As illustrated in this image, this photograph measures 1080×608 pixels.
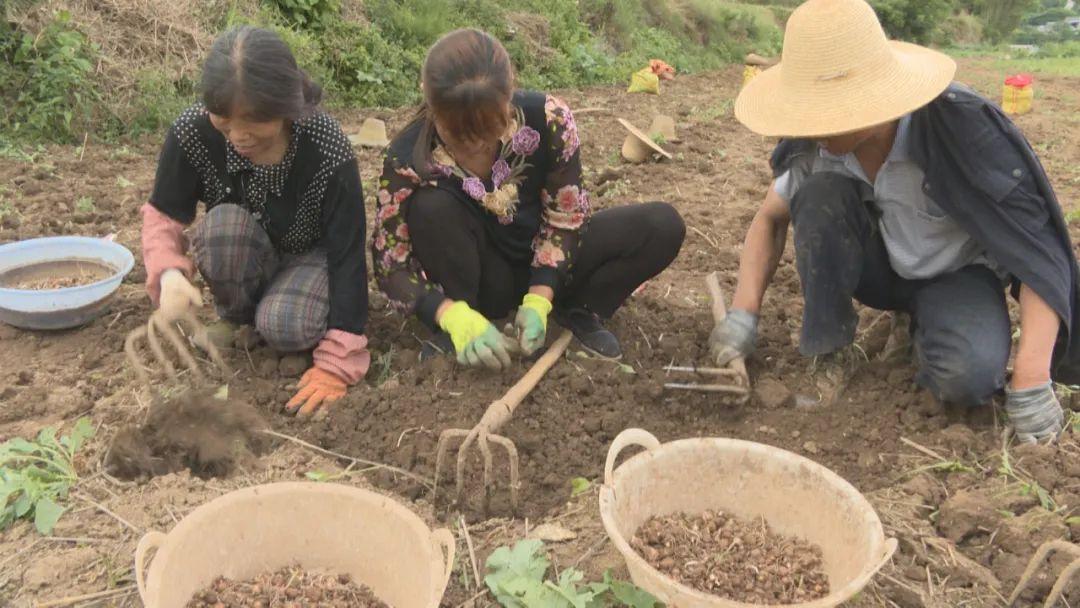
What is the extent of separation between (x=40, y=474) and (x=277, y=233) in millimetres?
957

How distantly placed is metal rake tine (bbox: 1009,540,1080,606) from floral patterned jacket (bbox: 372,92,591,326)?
1.42 m

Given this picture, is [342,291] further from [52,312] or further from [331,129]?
[52,312]

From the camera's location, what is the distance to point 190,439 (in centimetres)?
231

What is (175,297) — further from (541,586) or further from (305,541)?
(541,586)

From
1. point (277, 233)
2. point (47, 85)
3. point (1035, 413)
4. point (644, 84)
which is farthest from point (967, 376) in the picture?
point (644, 84)

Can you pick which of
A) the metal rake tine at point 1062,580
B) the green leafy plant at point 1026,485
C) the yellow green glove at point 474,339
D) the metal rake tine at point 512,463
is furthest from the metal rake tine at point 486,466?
the green leafy plant at point 1026,485

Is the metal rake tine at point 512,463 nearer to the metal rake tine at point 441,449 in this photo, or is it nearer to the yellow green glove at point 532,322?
the metal rake tine at point 441,449

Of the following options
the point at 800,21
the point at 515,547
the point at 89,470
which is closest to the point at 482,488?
the point at 515,547

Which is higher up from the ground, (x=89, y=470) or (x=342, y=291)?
(x=342, y=291)

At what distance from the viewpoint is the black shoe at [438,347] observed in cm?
271

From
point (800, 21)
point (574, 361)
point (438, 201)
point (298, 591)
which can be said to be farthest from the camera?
point (574, 361)

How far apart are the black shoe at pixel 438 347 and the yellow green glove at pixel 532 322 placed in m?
0.25

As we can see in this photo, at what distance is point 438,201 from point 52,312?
1367 millimetres

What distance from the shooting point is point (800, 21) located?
2.12m
